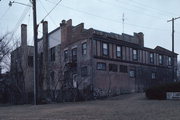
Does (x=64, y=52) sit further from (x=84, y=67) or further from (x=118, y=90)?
(x=118, y=90)

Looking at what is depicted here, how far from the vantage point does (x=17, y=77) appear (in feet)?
127

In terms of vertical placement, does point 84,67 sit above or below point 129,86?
above

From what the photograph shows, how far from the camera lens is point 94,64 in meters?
35.0

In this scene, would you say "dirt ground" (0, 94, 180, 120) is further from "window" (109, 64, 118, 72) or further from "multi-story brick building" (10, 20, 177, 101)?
"window" (109, 64, 118, 72)

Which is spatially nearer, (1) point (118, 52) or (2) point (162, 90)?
(2) point (162, 90)

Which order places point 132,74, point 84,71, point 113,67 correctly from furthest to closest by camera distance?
point 132,74, point 113,67, point 84,71

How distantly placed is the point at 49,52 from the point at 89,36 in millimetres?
12827

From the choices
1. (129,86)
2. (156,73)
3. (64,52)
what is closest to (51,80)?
(64,52)

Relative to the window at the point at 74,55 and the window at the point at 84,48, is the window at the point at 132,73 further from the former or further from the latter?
the window at the point at 74,55

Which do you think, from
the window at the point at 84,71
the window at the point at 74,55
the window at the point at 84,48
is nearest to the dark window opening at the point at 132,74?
the window at the point at 84,71

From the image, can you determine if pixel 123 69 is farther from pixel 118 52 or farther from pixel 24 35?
pixel 24 35

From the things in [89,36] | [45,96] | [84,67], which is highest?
[89,36]

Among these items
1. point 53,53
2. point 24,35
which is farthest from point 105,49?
point 24,35

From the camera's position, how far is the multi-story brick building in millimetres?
34750
